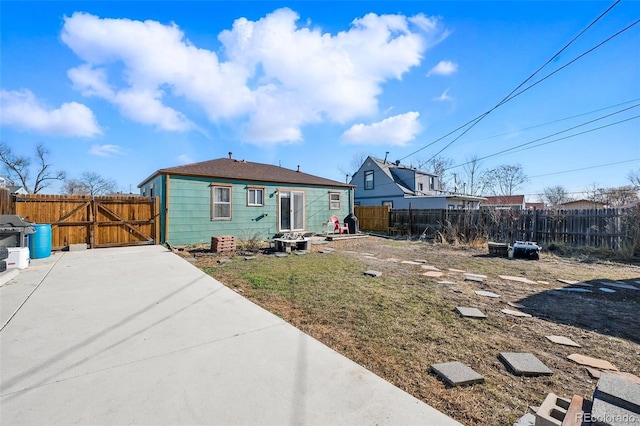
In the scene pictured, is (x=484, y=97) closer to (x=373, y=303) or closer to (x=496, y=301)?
(x=496, y=301)

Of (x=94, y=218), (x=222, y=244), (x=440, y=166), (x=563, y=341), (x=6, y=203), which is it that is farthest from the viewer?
(x=440, y=166)

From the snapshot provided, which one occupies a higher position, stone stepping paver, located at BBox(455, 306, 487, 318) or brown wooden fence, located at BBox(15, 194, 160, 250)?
brown wooden fence, located at BBox(15, 194, 160, 250)

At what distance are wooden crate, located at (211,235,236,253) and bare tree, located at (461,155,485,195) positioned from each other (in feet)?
108

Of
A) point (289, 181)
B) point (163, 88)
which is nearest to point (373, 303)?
point (289, 181)

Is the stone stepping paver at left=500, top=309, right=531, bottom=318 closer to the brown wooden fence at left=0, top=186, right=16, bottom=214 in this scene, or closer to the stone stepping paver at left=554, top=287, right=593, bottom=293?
→ the stone stepping paver at left=554, top=287, right=593, bottom=293

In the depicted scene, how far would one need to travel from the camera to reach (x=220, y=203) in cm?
1072

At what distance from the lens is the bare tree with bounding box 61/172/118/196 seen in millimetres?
34375

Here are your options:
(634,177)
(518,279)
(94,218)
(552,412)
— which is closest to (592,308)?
(518,279)

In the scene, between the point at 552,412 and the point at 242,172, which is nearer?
the point at 552,412

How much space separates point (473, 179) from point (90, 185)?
166ft

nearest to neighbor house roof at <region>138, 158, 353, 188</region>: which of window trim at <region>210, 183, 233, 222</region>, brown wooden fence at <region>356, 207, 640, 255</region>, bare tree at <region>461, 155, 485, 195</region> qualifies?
window trim at <region>210, 183, 233, 222</region>

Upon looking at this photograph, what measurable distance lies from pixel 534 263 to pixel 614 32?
20.0 feet

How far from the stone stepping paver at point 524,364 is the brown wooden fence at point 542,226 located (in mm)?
9271

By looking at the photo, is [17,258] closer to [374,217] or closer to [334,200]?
[334,200]
